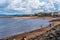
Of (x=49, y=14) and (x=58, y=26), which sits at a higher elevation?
(x=49, y=14)

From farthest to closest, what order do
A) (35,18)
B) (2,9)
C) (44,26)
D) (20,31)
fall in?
(44,26)
(20,31)
(35,18)
(2,9)

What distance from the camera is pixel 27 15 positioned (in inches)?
228

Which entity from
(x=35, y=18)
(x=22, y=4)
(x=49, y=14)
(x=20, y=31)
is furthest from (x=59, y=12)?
(x=20, y=31)

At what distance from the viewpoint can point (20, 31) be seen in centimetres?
688

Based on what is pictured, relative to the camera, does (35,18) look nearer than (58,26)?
Yes

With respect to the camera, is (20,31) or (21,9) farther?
(20,31)

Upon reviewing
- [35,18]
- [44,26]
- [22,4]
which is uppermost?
[22,4]

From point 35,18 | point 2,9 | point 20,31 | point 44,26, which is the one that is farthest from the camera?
point 44,26

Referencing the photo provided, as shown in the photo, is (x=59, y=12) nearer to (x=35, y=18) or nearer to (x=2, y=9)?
(x=35, y=18)

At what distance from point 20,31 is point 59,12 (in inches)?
61.2

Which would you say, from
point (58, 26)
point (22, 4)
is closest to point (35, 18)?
point (22, 4)

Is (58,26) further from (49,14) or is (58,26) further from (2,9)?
(2,9)

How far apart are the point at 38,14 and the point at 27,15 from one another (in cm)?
33

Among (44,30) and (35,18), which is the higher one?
(35,18)
